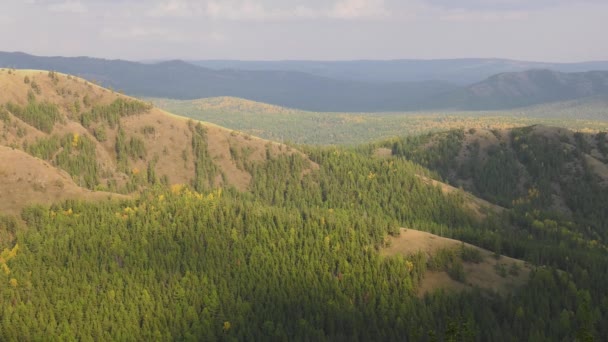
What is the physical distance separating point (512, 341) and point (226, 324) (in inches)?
3553

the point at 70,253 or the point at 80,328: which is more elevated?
the point at 70,253

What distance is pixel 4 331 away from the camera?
163m

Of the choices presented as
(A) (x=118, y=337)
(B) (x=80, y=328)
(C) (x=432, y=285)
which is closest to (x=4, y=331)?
(B) (x=80, y=328)

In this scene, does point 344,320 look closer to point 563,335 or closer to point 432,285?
point 432,285

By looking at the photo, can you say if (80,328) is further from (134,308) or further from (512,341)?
(512,341)

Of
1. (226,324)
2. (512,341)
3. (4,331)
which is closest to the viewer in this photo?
(512,341)

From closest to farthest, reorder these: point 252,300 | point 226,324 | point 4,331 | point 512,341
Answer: point 512,341 → point 4,331 → point 226,324 → point 252,300

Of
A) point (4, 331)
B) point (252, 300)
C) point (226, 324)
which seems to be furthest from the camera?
point (252, 300)

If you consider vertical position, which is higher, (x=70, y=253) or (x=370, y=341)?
(x=70, y=253)

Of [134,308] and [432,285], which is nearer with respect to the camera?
[134,308]

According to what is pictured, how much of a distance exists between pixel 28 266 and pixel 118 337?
178ft

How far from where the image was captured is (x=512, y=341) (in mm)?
152875

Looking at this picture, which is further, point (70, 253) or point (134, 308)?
point (70, 253)

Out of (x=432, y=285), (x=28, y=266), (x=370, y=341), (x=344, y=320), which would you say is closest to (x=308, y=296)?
(x=344, y=320)
